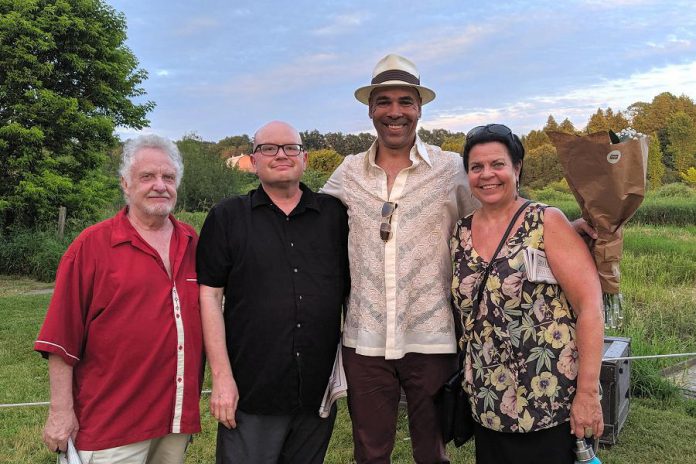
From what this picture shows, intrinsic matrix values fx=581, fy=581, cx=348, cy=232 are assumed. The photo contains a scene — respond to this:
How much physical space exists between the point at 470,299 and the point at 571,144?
28.9 inches

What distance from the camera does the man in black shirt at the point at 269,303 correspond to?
2.57 metres

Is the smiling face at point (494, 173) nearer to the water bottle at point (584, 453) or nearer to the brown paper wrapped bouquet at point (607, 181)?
the brown paper wrapped bouquet at point (607, 181)

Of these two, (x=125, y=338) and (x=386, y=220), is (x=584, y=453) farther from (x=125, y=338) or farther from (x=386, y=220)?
(x=125, y=338)

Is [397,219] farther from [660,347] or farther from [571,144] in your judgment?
[660,347]

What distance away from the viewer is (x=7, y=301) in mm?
10750

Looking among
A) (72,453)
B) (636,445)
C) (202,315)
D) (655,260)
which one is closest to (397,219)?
(202,315)

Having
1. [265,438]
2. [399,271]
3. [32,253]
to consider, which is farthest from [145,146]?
[32,253]

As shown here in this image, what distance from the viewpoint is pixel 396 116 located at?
277 centimetres

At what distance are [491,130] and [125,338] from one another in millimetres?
1718

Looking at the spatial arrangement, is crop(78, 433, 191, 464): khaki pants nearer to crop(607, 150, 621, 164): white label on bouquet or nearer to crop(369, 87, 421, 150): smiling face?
crop(369, 87, 421, 150): smiling face

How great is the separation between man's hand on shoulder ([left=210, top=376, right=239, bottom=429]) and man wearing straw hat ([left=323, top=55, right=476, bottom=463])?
1.79 feet

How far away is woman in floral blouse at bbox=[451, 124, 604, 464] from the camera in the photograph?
7.31 feet

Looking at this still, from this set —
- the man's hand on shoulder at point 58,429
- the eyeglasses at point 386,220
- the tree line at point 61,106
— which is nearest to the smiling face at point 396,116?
the eyeglasses at point 386,220

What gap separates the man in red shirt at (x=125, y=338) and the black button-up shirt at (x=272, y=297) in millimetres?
197
